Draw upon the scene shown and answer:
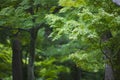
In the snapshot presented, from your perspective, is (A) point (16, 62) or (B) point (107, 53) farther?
(A) point (16, 62)

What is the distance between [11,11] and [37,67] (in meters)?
11.1

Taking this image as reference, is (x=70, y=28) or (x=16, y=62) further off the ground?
(x=70, y=28)

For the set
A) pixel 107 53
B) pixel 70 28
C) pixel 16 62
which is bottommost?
pixel 16 62

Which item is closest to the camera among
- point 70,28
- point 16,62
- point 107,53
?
point 70,28

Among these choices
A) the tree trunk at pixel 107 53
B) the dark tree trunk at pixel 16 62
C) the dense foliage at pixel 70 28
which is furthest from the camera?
the dark tree trunk at pixel 16 62

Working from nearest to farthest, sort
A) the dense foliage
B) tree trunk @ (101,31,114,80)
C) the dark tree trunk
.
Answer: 1. the dense foliage
2. tree trunk @ (101,31,114,80)
3. the dark tree trunk

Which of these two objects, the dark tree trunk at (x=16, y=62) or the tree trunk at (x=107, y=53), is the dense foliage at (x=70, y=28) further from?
the dark tree trunk at (x=16, y=62)

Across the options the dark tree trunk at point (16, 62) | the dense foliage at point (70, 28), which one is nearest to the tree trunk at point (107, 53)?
the dense foliage at point (70, 28)

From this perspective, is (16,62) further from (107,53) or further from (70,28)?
(70,28)

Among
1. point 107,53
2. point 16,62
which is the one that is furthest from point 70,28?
point 16,62

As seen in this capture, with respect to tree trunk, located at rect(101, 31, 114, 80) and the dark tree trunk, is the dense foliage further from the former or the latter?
the dark tree trunk

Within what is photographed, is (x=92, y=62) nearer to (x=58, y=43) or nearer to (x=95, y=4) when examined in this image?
(x=95, y=4)

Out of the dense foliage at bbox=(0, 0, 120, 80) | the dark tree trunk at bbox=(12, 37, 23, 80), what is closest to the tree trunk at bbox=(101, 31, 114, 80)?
the dense foliage at bbox=(0, 0, 120, 80)

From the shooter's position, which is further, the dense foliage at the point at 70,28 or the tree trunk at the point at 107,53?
the tree trunk at the point at 107,53
